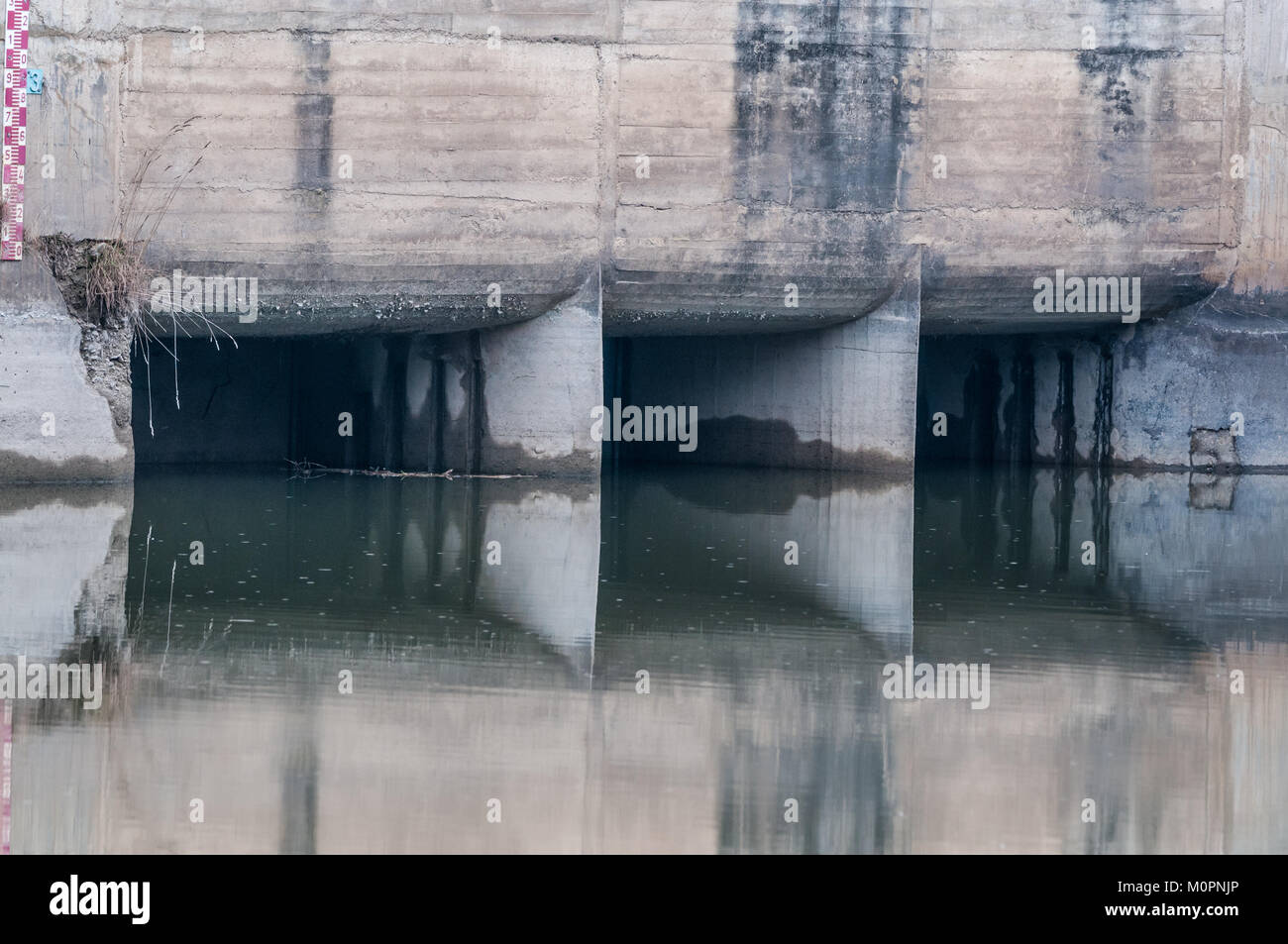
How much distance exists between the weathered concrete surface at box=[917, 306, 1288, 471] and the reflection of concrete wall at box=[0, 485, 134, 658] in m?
→ 10.1

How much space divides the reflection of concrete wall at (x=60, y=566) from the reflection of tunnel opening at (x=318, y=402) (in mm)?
3356

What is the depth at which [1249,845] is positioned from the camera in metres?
4.59

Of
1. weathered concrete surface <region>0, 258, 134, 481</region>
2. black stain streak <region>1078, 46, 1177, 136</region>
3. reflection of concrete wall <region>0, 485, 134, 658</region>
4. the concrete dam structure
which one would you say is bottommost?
reflection of concrete wall <region>0, 485, 134, 658</region>

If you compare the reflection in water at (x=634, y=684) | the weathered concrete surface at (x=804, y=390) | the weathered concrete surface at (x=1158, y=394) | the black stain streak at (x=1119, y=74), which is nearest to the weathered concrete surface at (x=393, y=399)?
the weathered concrete surface at (x=804, y=390)

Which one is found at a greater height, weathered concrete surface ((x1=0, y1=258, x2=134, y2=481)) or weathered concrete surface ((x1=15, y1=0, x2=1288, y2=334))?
weathered concrete surface ((x1=15, y1=0, x2=1288, y2=334))

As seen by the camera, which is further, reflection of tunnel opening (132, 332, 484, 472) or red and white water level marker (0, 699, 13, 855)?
reflection of tunnel opening (132, 332, 484, 472)

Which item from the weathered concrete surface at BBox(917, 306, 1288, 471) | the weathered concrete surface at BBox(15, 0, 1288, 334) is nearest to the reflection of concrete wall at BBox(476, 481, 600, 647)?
the weathered concrete surface at BBox(15, 0, 1288, 334)

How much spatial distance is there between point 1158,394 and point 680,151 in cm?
595

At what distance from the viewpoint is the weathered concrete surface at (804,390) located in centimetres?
1647

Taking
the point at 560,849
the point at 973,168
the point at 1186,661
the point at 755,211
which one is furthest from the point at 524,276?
the point at 560,849

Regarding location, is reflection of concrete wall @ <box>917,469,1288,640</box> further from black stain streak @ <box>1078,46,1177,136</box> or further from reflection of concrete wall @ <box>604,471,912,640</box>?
black stain streak @ <box>1078,46,1177,136</box>

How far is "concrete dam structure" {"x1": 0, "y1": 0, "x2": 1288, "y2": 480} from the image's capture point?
14.1m

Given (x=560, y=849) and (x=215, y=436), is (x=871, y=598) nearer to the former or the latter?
(x=560, y=849)

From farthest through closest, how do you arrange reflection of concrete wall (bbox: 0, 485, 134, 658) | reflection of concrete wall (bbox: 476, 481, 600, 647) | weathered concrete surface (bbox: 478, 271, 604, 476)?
weathered concrete surface (bbox: 478, 271, 604, 476)
reflection of concrete wall (bbox: 476, 481, 600, 647)
reflection of concrete wall (bbox: 0, 485, 134, 658)
